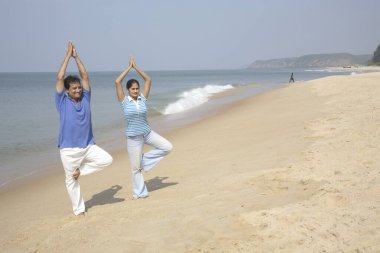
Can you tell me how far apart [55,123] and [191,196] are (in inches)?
536

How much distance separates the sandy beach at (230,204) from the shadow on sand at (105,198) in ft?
0.07

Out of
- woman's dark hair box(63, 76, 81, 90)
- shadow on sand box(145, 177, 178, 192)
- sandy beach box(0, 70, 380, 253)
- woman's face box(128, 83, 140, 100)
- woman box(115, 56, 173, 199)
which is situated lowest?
shadow on sand box(145, 177, 178, 192)

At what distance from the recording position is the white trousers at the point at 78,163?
461cm

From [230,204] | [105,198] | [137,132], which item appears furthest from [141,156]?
[230,204]

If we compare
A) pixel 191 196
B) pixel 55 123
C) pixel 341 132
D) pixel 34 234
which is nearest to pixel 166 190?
pixel 191 196

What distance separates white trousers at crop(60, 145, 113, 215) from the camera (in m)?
4.61

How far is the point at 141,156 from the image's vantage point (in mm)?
5262

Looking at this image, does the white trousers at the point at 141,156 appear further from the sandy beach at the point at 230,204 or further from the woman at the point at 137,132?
the sandy beach at the point at 230,204

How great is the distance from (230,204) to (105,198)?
2.36 meters

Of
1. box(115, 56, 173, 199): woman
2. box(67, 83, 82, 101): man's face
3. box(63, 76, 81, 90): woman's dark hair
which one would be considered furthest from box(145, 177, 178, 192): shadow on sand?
box(63, 76, 81, 90): woman's dark hair

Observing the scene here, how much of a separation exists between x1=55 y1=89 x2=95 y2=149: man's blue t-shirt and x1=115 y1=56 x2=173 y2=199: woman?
2.00 feet

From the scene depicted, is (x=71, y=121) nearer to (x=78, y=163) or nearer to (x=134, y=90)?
(x=78, y=163)

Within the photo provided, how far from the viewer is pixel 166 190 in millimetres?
5484

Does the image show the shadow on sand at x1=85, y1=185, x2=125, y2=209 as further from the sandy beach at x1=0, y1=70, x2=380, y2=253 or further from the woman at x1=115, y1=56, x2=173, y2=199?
the woman at x1=115, y1=56, x2=173, y2=199
